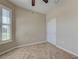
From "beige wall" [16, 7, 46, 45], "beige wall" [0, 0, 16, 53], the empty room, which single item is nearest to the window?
the empty room

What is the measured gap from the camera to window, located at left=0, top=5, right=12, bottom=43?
4507 mm

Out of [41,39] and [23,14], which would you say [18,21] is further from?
[41,39]

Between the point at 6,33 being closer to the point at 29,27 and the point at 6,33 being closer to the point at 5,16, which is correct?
the point at 5,16

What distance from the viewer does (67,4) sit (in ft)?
15.4

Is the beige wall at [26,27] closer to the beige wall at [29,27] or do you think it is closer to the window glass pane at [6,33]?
the beige wall at [29,27]

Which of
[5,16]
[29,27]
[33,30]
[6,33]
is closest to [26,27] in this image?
[29,27]

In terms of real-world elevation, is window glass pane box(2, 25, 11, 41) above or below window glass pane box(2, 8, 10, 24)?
below

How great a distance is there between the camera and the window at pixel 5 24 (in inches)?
177

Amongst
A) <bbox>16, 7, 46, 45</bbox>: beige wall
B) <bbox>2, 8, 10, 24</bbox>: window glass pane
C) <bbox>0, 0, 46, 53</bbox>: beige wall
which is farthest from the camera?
<bbox>16, 7, 46, 45</bbox>: beige wall

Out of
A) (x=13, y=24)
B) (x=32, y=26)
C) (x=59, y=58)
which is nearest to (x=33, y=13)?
(x=32, y=26)

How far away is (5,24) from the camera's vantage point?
4824 millimetres

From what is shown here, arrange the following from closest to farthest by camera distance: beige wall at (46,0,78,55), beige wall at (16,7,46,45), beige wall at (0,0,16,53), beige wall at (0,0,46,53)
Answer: beige wall at (46,0,78,55) < beige wall at (0,0,16,53) < beige wall at (0,0,46,53) < beige wall at (16,7,46,45)

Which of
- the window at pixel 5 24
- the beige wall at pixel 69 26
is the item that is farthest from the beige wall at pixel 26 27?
the beige wall at pixel 69 26

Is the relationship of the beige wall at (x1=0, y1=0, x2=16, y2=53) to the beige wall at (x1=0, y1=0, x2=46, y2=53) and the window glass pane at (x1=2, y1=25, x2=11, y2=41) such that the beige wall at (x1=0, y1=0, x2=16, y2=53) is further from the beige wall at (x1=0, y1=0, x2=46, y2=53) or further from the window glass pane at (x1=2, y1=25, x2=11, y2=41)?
the window glass pane at (x1=2, y1=25, x2=11, y2=41)
